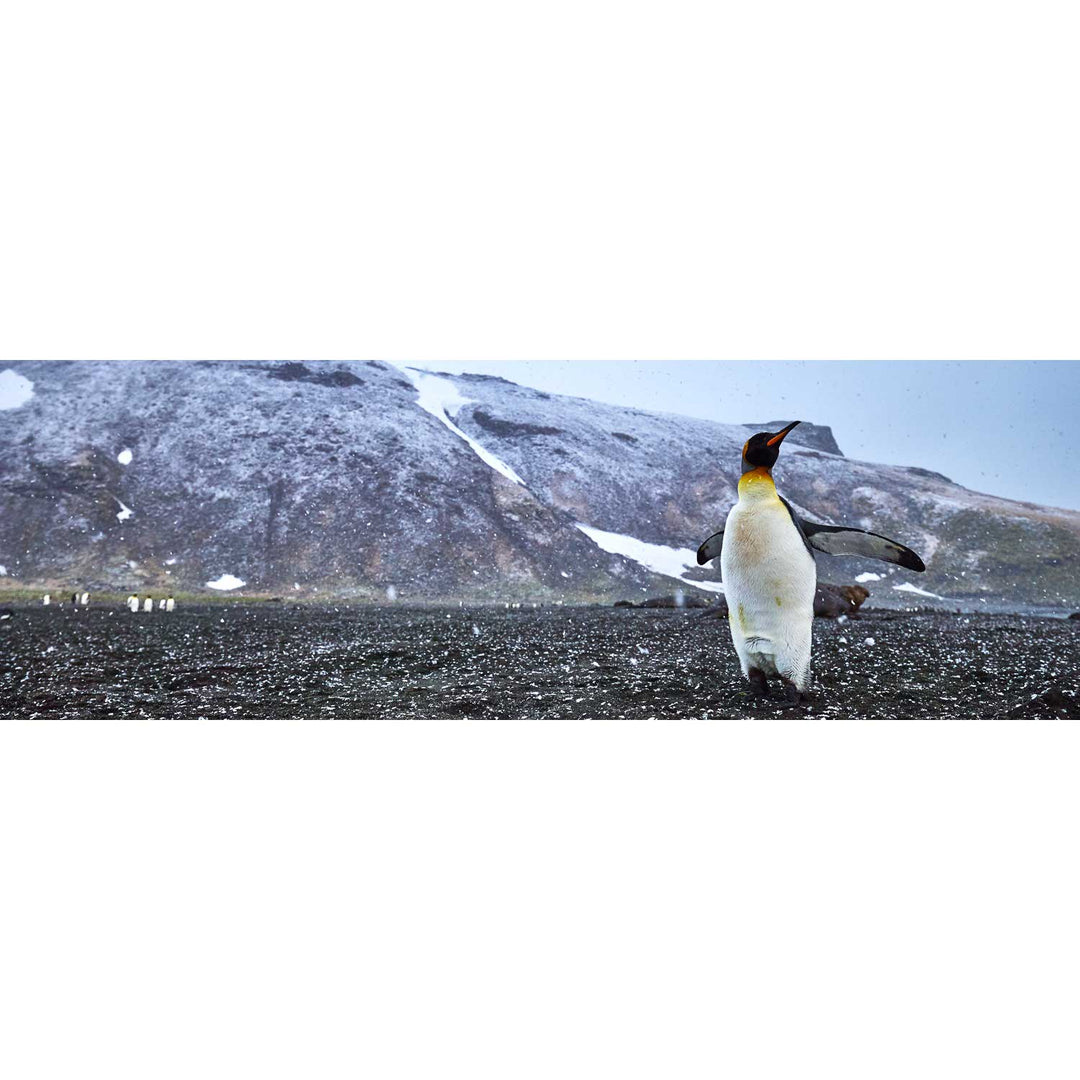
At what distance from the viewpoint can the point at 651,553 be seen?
4.27m

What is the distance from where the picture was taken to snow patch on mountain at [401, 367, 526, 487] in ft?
13.9

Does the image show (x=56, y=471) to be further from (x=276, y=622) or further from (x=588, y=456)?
(x=588, y=456)

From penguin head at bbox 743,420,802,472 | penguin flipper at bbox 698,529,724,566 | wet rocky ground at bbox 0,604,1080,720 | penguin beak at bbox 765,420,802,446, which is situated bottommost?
wet rocky ground at bbox 0,604,1080,720

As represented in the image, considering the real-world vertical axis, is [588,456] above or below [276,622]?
above

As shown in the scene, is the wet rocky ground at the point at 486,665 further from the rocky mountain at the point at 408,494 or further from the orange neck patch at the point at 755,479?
the orange neck patch at the point at 755,479

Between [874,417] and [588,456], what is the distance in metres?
1.40

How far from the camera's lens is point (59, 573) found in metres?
4.03

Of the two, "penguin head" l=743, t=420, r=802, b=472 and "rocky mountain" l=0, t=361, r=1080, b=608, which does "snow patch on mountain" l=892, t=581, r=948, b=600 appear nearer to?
"rocky mountain" l=0, t=361, r=1080, b=608

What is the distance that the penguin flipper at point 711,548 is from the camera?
3979 millimetres

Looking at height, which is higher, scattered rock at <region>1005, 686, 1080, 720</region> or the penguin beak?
the penguin beak

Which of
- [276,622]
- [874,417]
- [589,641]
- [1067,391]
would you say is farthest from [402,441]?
[1067,391]

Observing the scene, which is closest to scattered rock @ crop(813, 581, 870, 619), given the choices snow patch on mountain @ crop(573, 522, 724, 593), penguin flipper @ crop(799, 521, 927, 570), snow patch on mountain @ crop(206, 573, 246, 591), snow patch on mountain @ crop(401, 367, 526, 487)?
penguin flipper @ crop(799, 521, 927, 570)

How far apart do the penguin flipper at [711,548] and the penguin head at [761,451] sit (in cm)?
32

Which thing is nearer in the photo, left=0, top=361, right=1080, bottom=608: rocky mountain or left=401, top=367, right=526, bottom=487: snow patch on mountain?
left=0, top=361, right=1080, bottom=608: rocky mountain
